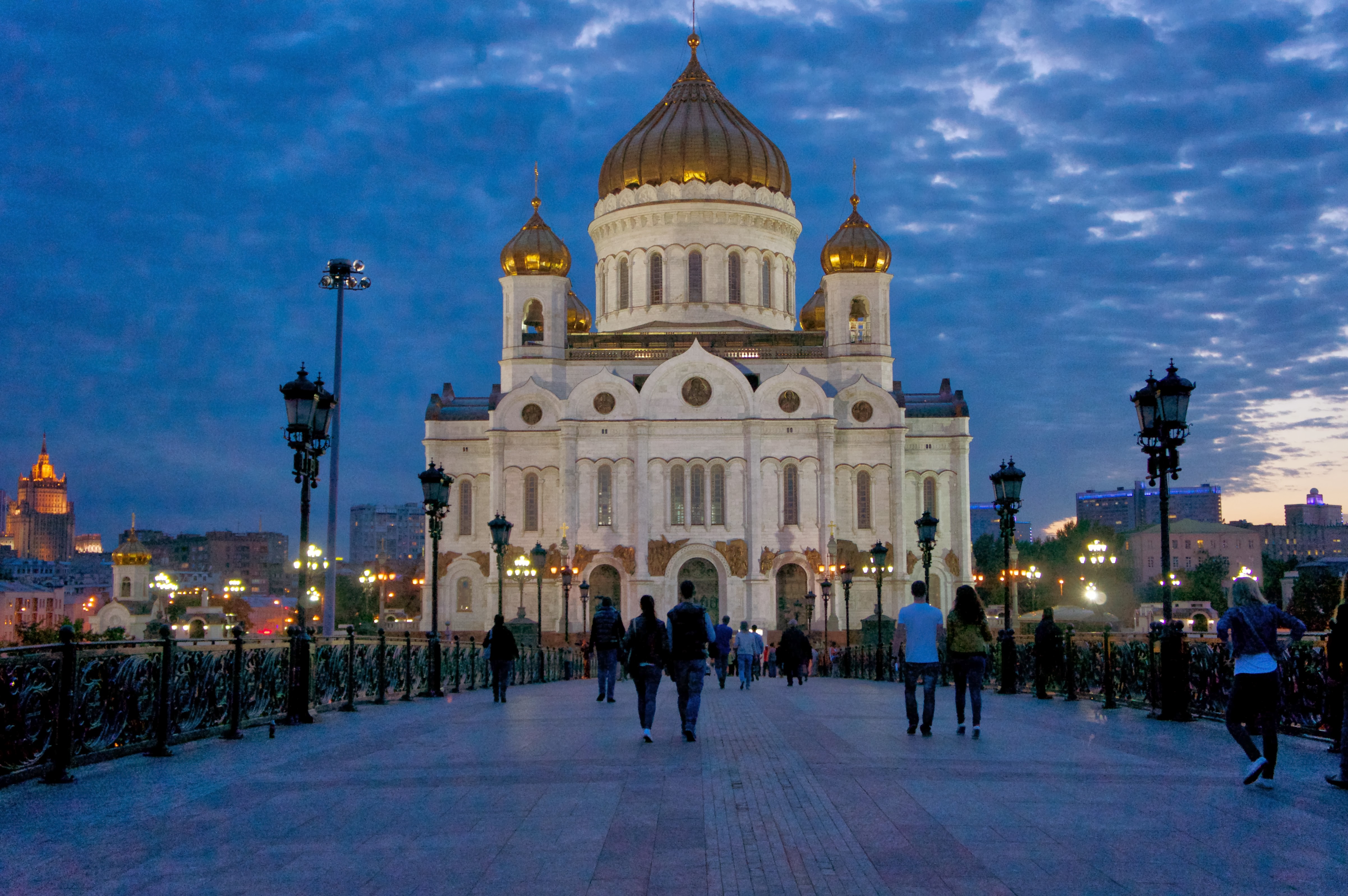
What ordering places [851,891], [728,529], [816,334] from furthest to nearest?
[816,334], [728,529], [851,891]

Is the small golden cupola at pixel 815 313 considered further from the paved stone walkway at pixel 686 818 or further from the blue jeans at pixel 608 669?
the paved stone walkway at pixel 686 818

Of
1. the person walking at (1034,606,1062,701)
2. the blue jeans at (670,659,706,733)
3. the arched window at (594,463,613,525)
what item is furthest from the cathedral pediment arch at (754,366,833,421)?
the blue jeans at (670,659,706,733)

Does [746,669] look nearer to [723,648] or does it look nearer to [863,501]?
[723,648]

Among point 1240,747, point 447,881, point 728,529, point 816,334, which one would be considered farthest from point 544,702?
point 816,334

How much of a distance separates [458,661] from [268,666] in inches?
347

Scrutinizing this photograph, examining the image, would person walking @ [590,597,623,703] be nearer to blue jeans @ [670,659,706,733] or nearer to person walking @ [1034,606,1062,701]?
blue jeans @ [670,659,706,733]

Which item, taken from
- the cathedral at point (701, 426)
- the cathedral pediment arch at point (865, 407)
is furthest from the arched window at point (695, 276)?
the cathedral pediment arch at point (865, 407)

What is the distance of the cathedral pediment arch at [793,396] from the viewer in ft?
167

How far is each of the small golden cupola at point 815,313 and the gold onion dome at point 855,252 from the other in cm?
637

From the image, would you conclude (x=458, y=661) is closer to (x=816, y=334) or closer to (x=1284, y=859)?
(x=1284, y=859)

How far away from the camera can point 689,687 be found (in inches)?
483

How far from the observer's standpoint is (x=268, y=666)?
13.7 m

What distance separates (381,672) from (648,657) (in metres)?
6.45

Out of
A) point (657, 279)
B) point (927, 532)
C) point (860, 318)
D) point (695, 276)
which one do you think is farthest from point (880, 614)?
point (657, 279)
